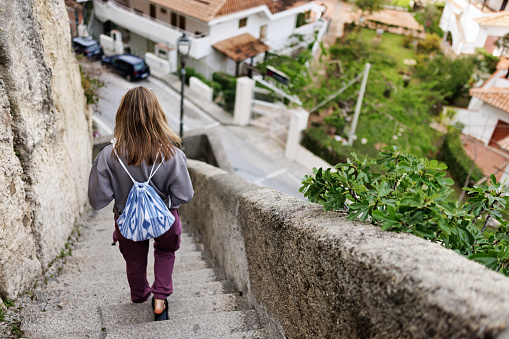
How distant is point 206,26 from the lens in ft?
62.5

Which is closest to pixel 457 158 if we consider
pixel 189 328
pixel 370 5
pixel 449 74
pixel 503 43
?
pixel 449 74

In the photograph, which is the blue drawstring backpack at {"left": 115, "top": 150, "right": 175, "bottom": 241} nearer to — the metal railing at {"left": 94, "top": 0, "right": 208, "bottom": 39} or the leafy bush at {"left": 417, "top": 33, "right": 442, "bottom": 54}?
the metal railing at {"left": 94, "top": 0, "right": 208, "bottom": 39}

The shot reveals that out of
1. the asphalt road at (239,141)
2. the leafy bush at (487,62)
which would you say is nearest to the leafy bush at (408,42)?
the leafy bush at (487,62)

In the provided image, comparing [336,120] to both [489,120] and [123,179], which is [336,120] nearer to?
[489,120]

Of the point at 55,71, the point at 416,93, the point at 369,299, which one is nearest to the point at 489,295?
the point at 369,299

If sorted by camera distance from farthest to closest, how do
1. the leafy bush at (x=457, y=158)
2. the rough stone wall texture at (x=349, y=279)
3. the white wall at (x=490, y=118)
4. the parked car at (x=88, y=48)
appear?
the parked car at (x=88, y=48) < the white wall at (x=490, y=118) < the leafy bush at (x=457, y=158) < the rough stone wall texture at (x=349, y=279)

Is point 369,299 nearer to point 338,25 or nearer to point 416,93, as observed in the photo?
point 416,93

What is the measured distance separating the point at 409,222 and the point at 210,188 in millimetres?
2635

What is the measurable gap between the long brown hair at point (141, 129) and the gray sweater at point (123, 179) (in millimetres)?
63

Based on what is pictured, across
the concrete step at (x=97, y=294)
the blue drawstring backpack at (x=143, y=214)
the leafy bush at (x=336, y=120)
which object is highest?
the blue drawstring backpack at (x=143, y=214)

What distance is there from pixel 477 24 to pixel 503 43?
165 centimetres

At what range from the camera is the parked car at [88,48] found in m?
18.0

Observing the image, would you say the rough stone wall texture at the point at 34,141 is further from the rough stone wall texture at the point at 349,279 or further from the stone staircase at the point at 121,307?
the rough stone wall texture at the point at 349,279

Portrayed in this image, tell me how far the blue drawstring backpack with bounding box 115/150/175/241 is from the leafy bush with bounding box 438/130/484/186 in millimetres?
12500
